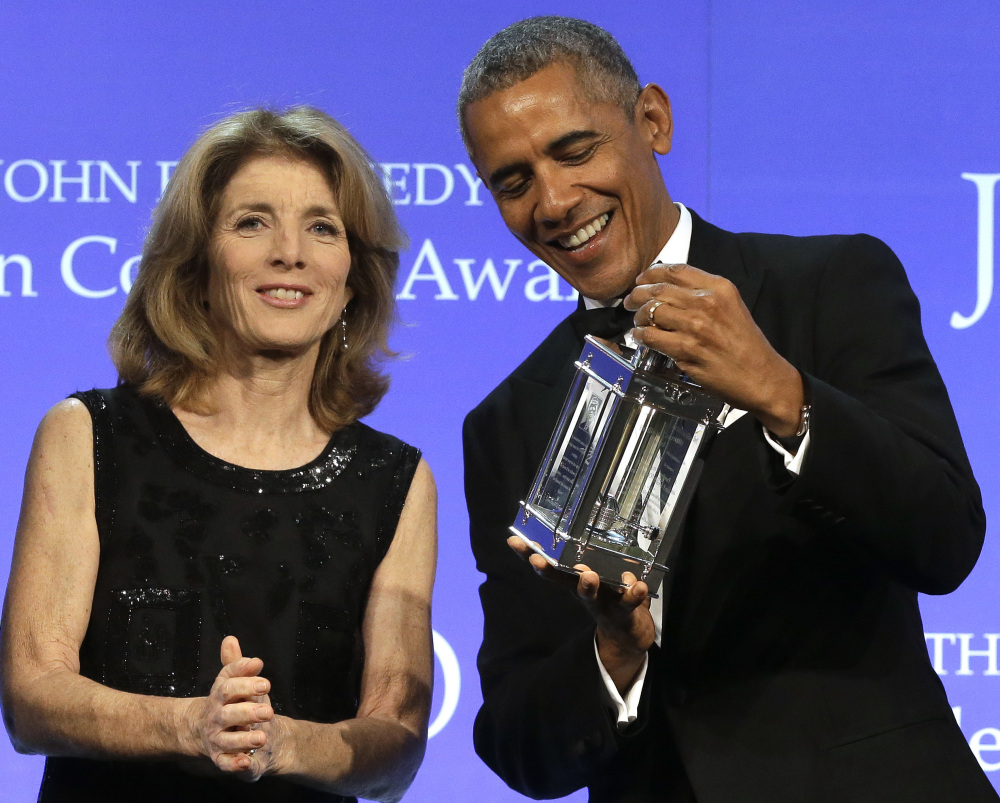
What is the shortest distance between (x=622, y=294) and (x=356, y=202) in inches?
25.0

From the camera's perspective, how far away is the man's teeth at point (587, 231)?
6.48 ft

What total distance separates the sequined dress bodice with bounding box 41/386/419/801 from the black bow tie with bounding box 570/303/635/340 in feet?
1.89

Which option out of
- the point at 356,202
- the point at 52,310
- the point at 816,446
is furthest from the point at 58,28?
the point at 816,446

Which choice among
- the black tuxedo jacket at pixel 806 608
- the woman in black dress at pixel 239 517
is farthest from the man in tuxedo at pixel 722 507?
the woman in black dress at pixel 239 517

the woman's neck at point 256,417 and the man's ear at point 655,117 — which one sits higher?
the man's ear at point 655,117

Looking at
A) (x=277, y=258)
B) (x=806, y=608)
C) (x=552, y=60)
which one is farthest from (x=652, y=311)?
(x=277, y=258)

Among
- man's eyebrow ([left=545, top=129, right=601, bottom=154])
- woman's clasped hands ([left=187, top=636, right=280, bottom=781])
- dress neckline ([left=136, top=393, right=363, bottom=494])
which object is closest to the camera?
woman's clasped hands ([left=187, top=636, right=280, bottom=781])

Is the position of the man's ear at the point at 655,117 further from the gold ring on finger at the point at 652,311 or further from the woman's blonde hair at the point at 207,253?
the gold ring on finger at the point at 652,311

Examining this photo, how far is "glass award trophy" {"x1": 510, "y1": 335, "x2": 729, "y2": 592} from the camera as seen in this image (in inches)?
63.1

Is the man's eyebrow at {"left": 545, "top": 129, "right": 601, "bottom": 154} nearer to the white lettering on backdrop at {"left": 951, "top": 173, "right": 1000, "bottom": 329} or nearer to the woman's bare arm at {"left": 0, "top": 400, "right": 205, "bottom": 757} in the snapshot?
the woman's bare arm at {"left": 0, "top": 400, "right": 205, "bottom": 757}

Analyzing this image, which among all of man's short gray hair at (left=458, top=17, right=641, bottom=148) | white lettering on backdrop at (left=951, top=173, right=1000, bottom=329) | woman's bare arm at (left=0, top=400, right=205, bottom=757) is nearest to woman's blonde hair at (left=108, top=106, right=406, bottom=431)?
woman's bare arm at (left=0, top=400, right=205, bottom=757)

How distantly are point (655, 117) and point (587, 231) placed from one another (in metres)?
0.29

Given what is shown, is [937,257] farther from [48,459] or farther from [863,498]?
[48,459]

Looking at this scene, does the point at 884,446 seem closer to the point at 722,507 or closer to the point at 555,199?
the point at 722,507
